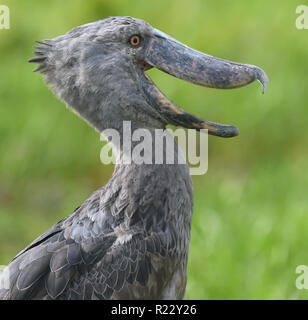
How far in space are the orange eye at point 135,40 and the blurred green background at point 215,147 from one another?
6.07ft

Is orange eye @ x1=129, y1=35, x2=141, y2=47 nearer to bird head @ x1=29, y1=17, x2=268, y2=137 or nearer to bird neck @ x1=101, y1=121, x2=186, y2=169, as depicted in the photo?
bird head @ x1=29, y1=17, x2=268, y2=137

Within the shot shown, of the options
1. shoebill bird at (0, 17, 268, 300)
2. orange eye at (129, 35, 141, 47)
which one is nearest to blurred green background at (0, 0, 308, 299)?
shoebill bird at (0, 17, 268, 300)

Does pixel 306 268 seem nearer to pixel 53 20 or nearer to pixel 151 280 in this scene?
pixel 151 280

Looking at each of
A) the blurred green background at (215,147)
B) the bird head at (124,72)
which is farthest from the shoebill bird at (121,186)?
the blurred green background at (215,147)

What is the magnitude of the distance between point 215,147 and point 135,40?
13.0 ft

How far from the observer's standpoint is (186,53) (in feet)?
9.36

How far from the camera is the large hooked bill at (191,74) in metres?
2.78

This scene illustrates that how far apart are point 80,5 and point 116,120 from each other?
4770 mm

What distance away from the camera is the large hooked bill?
278 centimetres

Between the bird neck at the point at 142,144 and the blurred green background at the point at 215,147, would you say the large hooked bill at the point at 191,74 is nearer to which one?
the bird neck at the point at 142,144

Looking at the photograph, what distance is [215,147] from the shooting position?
6664mm
